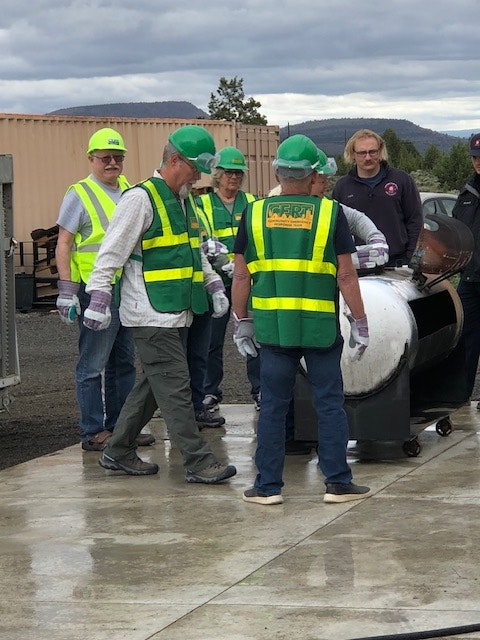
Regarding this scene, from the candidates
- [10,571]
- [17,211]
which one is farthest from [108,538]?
[17,211]

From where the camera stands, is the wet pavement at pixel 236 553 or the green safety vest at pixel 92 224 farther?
the green safety vest at pixel 92 224

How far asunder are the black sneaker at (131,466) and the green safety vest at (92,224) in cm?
120

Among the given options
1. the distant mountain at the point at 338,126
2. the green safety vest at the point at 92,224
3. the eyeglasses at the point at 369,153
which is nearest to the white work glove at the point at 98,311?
the green safety vest at the point at 92,224

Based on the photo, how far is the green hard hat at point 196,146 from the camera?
7.13 m

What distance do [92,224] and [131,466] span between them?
1.56m

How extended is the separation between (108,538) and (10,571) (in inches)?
24.4

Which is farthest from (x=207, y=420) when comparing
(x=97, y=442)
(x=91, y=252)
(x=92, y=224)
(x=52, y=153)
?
(x=52, y=153)

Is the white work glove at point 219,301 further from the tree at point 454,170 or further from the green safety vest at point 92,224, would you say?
the tree at point 454,170

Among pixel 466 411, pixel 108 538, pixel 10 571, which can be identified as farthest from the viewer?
pixel 466 411

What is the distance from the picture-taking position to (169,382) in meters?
7.29

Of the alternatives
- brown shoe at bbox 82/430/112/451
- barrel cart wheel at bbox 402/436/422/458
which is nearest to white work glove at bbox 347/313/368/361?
barrel cart wheel at bbox 402/436/422/458

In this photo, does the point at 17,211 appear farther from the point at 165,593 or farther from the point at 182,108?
the point at 182,108

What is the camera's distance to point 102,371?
27.3 feet

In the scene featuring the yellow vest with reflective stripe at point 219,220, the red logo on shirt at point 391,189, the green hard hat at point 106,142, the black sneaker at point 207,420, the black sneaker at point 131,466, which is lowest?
the black sneaker at point 207,420
